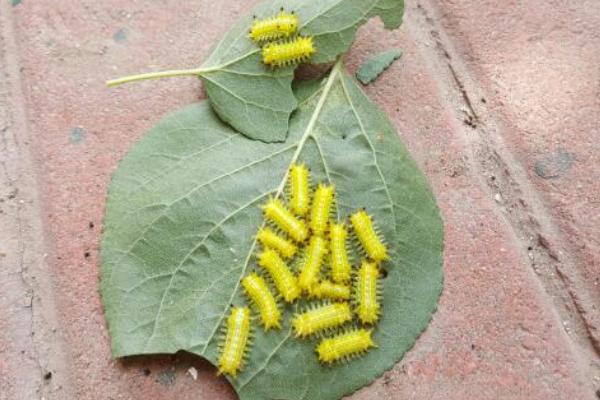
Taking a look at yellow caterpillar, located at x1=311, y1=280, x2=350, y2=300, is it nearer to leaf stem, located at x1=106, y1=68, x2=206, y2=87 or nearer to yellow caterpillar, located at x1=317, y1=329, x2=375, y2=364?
yellow caterpillar, located at x1=317, y1=329, x2=375, y2=364

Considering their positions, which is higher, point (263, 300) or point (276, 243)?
point (276, 243)

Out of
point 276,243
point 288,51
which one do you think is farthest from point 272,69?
point 276,243

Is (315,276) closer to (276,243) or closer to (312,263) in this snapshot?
(312,263)

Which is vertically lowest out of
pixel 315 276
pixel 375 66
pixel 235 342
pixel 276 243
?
pixel 235 342

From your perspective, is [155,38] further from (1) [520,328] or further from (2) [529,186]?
(1) [520,328]

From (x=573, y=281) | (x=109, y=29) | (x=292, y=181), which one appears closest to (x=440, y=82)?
(x=292, y=181)

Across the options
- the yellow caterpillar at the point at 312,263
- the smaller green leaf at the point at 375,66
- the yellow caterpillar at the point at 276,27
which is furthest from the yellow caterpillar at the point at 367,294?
the yellow caterpillar at the point at 276,27
